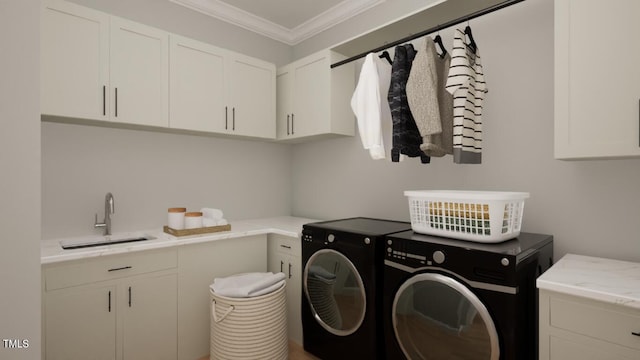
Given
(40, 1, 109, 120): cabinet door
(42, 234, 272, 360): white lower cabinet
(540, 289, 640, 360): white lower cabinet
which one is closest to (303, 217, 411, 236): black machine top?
(42, 234, 272, 360): white lower cabinet

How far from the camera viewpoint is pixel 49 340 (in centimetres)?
174

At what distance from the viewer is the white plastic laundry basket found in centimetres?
155

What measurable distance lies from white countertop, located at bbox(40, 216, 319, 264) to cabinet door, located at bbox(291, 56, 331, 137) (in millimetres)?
842

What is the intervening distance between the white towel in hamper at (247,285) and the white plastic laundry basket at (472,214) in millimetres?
1060

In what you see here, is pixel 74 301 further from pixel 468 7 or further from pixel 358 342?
pixel 468 7

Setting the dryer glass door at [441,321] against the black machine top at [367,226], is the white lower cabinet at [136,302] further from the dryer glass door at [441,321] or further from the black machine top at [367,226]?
the dryer glass door at [441,321]

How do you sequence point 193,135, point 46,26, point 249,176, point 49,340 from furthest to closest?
point 249,176 → point 193,135 → point 46,26 → point 49,340

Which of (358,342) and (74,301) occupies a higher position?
(74,301)

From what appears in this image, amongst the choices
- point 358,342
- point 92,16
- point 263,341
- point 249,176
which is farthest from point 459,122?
point 92,16

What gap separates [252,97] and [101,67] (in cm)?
112

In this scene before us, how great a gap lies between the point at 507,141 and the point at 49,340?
2822 millimetres

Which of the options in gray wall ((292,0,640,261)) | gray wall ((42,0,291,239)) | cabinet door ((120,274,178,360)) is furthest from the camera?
gray wall ((42,0,291,239))

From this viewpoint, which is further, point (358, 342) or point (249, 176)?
point (249, 176)

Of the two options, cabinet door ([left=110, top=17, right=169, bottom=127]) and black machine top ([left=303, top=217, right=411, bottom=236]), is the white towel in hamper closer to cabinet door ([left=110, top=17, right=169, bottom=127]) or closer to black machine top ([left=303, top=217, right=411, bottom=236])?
black machine top ([left=303, top=217, right=411, bottom=236])
